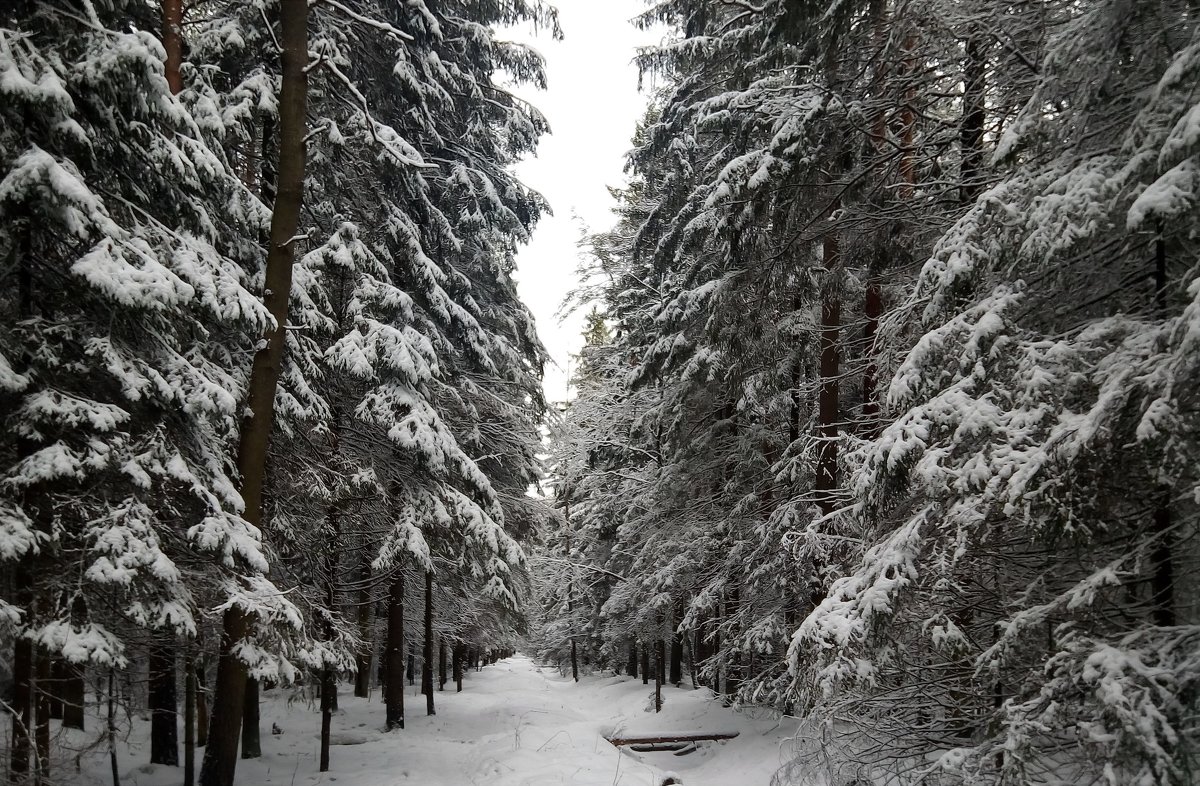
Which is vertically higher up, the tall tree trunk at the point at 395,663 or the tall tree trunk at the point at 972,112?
the tall tree trunk at the point at 972,112

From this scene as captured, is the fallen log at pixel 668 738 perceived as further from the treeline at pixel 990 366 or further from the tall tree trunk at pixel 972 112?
the tall tree trunk at pixel 972 112

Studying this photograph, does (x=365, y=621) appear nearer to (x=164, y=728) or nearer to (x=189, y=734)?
(x=164, y=728)

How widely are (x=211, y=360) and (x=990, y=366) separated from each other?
7.96 meters

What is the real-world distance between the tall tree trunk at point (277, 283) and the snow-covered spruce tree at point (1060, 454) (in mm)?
5239

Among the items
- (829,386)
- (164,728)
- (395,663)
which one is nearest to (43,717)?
(164,728)

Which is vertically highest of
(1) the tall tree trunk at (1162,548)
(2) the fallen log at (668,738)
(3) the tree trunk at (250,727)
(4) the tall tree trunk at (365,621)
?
(1) the tall tree trunk at (1162,548)

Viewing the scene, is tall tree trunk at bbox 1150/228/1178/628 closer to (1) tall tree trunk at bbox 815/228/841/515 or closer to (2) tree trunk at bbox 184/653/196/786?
(1) tall tree trunk at bbox 815/228/841/515

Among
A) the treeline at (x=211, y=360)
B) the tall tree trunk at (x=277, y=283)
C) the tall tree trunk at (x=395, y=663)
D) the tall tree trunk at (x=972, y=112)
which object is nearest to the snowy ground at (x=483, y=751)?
the tall tree trunk at (x=395, y=663)

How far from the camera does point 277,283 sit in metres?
Answer: 6.27

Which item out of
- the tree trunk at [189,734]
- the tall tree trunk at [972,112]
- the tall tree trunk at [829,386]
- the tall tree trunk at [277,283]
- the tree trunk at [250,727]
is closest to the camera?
the tall tree trunk at [972,112]

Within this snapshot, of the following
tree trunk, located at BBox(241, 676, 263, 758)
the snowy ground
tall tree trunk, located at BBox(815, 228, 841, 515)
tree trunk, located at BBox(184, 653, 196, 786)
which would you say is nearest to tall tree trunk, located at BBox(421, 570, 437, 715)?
the snowy ground

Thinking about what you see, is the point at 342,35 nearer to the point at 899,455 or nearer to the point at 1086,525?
the point at 899,455

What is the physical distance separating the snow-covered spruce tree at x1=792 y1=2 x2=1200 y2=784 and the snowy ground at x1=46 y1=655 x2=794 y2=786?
1865mm

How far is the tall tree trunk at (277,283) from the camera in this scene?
5.82 m
